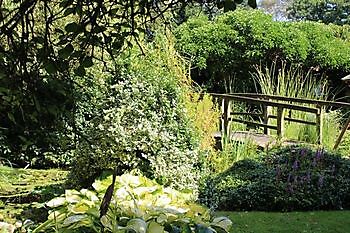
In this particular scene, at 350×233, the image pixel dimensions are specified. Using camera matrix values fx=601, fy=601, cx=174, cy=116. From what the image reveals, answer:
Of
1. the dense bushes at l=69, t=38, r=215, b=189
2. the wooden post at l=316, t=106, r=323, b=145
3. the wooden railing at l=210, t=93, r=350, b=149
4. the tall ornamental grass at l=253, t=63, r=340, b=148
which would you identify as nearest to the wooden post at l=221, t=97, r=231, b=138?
the wooden railing at l=210, t=93, r=350, b=149

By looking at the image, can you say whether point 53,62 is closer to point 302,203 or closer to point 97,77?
point 302,203

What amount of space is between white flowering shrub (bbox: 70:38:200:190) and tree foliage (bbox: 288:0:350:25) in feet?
90.3

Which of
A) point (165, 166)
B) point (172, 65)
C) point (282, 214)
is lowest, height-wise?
point (282, 214)

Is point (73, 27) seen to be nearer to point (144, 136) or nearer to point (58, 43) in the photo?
point (58, 43)

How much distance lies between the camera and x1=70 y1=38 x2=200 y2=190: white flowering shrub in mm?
5227

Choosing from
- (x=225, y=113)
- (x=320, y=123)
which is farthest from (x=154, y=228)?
(x=225, y=113)

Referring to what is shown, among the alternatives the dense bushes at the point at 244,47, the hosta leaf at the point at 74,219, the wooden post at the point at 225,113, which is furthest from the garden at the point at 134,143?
the dense bushes at the point at 244,47

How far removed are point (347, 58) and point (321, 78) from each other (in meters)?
1.15

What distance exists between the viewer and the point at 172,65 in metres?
7.45

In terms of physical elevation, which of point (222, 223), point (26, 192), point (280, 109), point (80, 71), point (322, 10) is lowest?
point (26, 192)

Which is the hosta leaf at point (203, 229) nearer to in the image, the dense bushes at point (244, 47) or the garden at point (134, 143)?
the garden at point (134, 143)

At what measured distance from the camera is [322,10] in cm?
3512

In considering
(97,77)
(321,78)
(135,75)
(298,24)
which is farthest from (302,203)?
(298,24)

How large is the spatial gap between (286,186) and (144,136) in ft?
5.32
